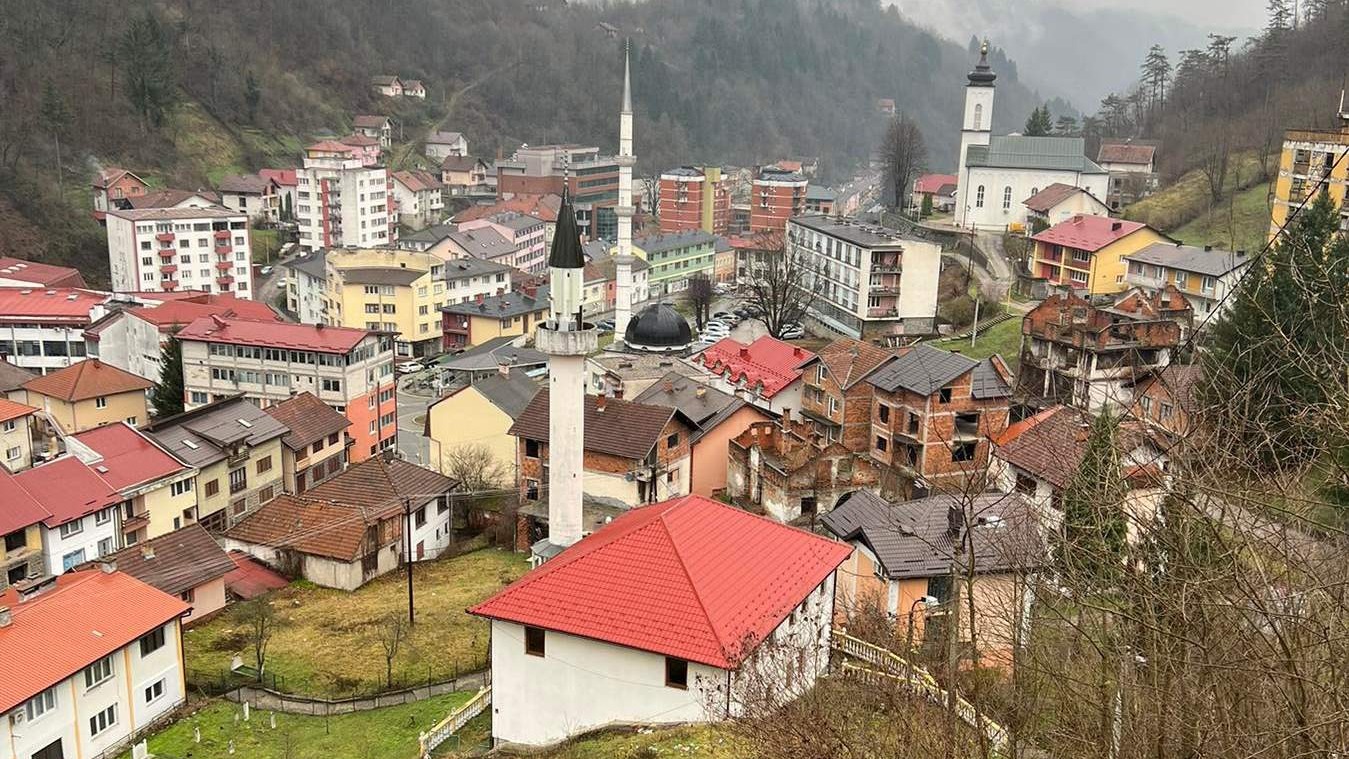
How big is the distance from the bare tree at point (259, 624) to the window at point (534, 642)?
8127mm

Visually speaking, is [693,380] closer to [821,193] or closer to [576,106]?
[821,193]

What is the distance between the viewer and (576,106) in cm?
13238

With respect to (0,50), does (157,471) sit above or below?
below

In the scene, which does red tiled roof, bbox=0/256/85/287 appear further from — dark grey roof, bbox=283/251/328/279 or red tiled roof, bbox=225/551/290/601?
red tiled roof, bbox=225/551/290/601

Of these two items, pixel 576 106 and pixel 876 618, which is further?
pixel 576 106

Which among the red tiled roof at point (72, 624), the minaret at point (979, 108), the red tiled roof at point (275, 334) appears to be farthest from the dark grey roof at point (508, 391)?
the minaret at point (979, 108)

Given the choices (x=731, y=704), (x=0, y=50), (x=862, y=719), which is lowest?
(x=731, y=704)

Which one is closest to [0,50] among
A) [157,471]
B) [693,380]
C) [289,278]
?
[289,278]

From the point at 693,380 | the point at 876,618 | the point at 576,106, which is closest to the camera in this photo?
the point at 876,618

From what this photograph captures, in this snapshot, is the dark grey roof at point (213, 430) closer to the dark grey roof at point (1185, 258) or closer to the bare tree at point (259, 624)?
the bare tree at point (259, 624)

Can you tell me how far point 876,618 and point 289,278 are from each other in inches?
2199

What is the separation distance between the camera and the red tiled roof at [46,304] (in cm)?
4922

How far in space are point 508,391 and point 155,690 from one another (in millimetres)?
16758

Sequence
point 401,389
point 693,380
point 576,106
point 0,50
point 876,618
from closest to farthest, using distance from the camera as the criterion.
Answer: point 876,618
point 693,380
point 401,389
point 0,50
point 576,106
